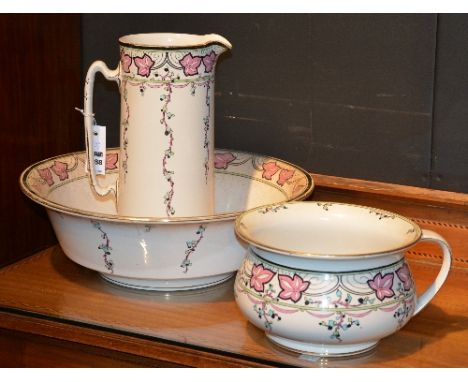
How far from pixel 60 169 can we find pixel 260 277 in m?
0.34

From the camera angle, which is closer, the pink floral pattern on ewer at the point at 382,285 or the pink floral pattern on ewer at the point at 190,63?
the pink floral pattern on ewer at the point at 382,285

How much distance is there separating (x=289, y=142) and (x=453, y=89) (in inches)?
8.1

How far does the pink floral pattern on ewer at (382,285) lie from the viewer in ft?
2.68

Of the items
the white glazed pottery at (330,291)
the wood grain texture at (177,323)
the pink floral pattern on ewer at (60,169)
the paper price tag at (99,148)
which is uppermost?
the paper price tag at (99,148)

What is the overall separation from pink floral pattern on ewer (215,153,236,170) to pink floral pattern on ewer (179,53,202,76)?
182mm

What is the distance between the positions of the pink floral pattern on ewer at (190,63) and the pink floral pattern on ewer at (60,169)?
21 centimetres

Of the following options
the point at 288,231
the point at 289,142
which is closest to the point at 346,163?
the point at 289,142

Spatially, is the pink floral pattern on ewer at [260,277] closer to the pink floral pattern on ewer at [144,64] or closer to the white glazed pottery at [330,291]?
the white glazed pottery at [330,291]

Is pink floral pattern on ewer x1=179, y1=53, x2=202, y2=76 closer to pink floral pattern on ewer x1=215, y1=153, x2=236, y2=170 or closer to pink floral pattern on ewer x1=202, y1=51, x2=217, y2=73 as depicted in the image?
pink floral pattern on ewer x1=202, y1=51, x2=217, y2=73

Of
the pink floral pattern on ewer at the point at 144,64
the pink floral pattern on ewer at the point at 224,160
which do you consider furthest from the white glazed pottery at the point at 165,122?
the pink floral pattern on ewer at the point at 224,160

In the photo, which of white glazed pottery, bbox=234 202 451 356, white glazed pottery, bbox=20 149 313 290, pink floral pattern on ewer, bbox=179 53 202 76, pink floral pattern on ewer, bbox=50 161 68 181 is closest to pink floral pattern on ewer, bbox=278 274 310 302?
white glazed pottery, bbox=234 202 451 356

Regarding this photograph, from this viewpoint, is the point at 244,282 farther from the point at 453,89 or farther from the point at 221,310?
the point at 453,89

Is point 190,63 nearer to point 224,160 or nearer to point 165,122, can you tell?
point 165,122

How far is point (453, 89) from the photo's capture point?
1.01 metres
